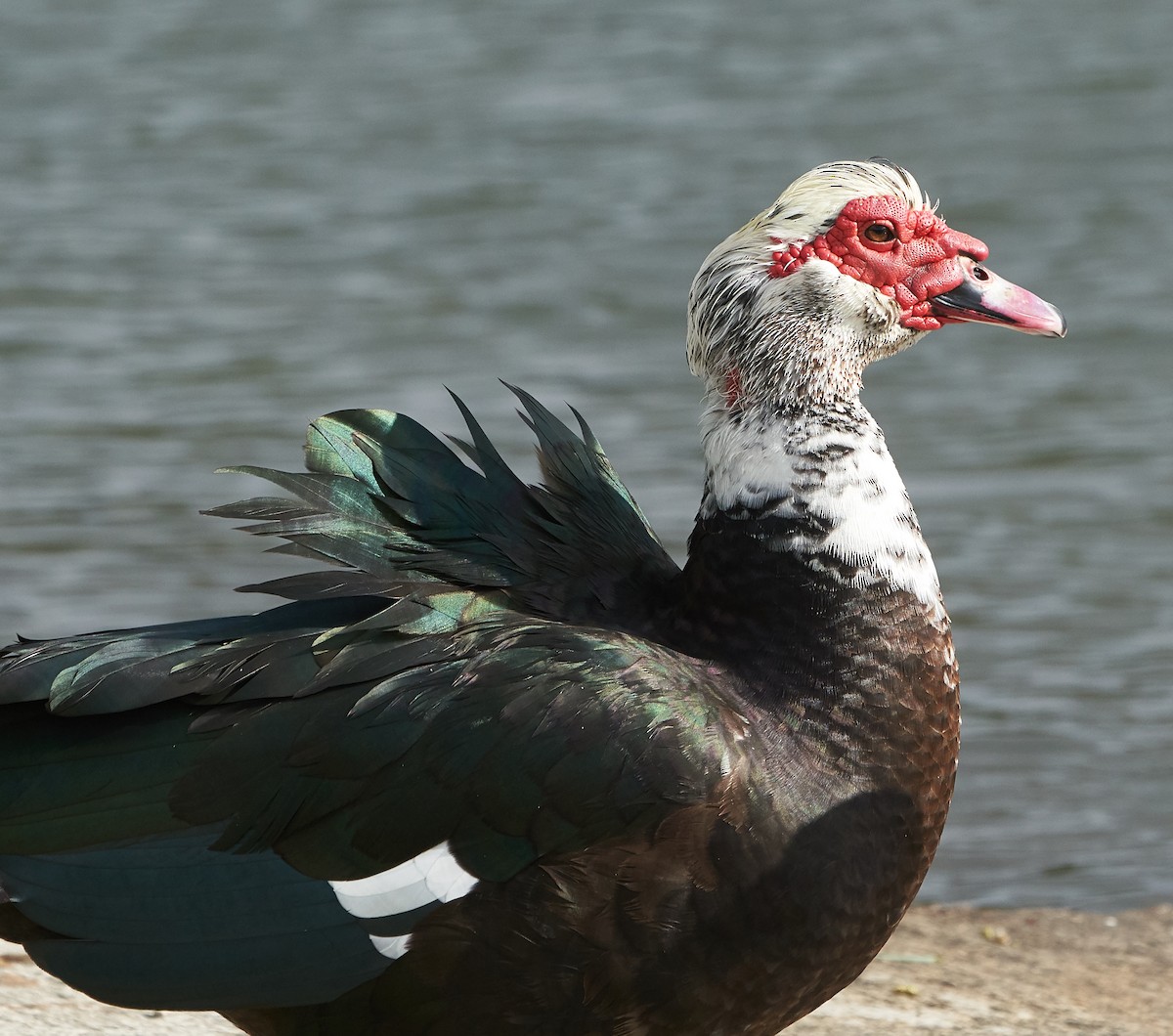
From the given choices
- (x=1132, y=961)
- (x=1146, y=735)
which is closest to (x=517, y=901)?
(x=1132, y=961)

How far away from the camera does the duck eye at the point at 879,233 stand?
3527 mm

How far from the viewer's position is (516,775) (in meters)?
3.08

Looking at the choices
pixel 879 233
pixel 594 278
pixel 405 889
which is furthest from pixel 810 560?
pixel 594 278

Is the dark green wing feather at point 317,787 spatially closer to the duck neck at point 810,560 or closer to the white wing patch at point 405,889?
the white wing patch at point 405,889

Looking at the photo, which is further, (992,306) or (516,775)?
(992,306)

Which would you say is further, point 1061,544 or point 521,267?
point 521,267

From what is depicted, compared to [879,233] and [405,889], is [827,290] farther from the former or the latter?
[405,889]

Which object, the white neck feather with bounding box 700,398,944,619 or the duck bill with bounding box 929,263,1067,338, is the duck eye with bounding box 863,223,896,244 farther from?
the white neck feather with bounding box 700,398,944,619

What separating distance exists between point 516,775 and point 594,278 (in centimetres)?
716

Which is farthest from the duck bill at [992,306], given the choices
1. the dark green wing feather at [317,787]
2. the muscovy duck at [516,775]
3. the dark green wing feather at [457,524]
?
the dark green wing feather at [317,787]

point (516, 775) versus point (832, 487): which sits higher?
point (832, 487)

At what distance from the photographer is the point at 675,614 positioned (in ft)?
11.3

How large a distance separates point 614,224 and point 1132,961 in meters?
6.69

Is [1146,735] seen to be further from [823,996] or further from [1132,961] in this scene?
[823,996]
